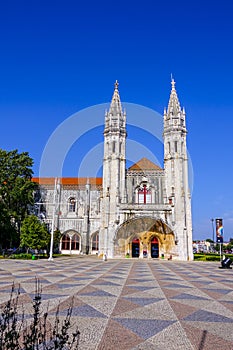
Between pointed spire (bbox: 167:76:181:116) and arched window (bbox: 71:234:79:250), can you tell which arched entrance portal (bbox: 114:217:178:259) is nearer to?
arched window (bbox: 71:234:79:250)

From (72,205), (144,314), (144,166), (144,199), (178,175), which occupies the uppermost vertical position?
(144,166)

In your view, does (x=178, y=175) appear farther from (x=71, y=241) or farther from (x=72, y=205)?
(x=71, y=241)

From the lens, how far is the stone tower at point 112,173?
34719 millimetres

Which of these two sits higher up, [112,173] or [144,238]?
[112,173]

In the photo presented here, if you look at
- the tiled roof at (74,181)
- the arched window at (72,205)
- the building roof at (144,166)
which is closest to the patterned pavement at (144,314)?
the building roof at (144,166)

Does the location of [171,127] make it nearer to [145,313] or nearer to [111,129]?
[111,129]

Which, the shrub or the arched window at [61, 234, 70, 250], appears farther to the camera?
the arched window at [61, 234, 70, 250]

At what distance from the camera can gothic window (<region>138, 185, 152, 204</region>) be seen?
37625mm

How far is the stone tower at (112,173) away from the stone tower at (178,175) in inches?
244

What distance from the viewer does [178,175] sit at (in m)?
35.7

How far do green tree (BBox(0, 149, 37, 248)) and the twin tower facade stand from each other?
18.3 ft

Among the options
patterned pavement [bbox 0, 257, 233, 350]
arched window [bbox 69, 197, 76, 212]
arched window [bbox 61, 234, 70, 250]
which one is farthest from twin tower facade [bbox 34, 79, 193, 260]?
patterned pavement [bbox 0, 257, 233, 350]

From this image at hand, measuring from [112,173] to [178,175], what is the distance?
885cm

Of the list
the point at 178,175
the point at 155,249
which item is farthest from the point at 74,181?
the point at 178,175
